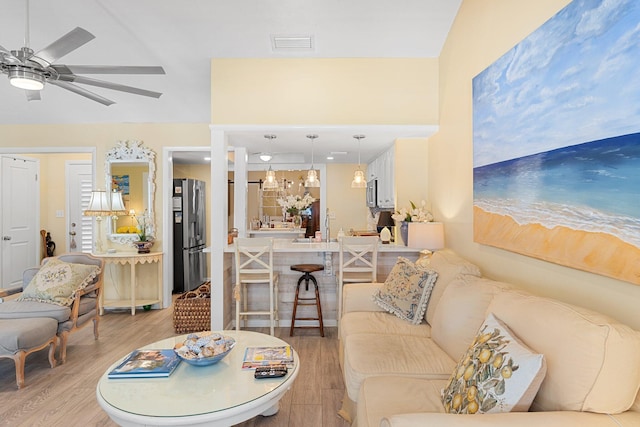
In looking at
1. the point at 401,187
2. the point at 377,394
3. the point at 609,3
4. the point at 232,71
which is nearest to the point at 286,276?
the point at 401,187

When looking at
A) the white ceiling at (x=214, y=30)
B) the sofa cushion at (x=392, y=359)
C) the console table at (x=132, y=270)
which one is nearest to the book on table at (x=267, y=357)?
the sofa cushion at (x=392, y=359)

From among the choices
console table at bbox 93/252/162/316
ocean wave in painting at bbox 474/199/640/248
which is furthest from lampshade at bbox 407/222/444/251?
console table at bbox 93/252/162/316

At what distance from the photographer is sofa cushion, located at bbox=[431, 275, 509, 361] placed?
1.98 metres

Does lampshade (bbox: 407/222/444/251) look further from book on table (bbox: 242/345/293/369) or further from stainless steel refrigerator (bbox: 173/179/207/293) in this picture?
stainless steel refrigerator (bbox: 173/179/207/293)

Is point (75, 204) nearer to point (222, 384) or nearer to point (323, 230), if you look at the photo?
point (323, 230)

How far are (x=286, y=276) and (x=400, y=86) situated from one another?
8.01 ft

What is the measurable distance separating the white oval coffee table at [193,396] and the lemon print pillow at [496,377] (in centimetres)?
85

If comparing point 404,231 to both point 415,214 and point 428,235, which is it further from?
point 428,235

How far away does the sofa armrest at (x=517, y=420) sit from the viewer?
1137 mm

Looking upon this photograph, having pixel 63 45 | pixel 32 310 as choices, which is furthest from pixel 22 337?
pixel 63 45

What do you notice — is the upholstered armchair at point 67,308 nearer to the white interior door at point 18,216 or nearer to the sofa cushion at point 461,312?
the white interior door at point 18,216

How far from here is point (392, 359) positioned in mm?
2002

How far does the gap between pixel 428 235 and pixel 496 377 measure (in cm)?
213

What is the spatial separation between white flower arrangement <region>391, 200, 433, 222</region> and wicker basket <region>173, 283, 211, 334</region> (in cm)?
230
